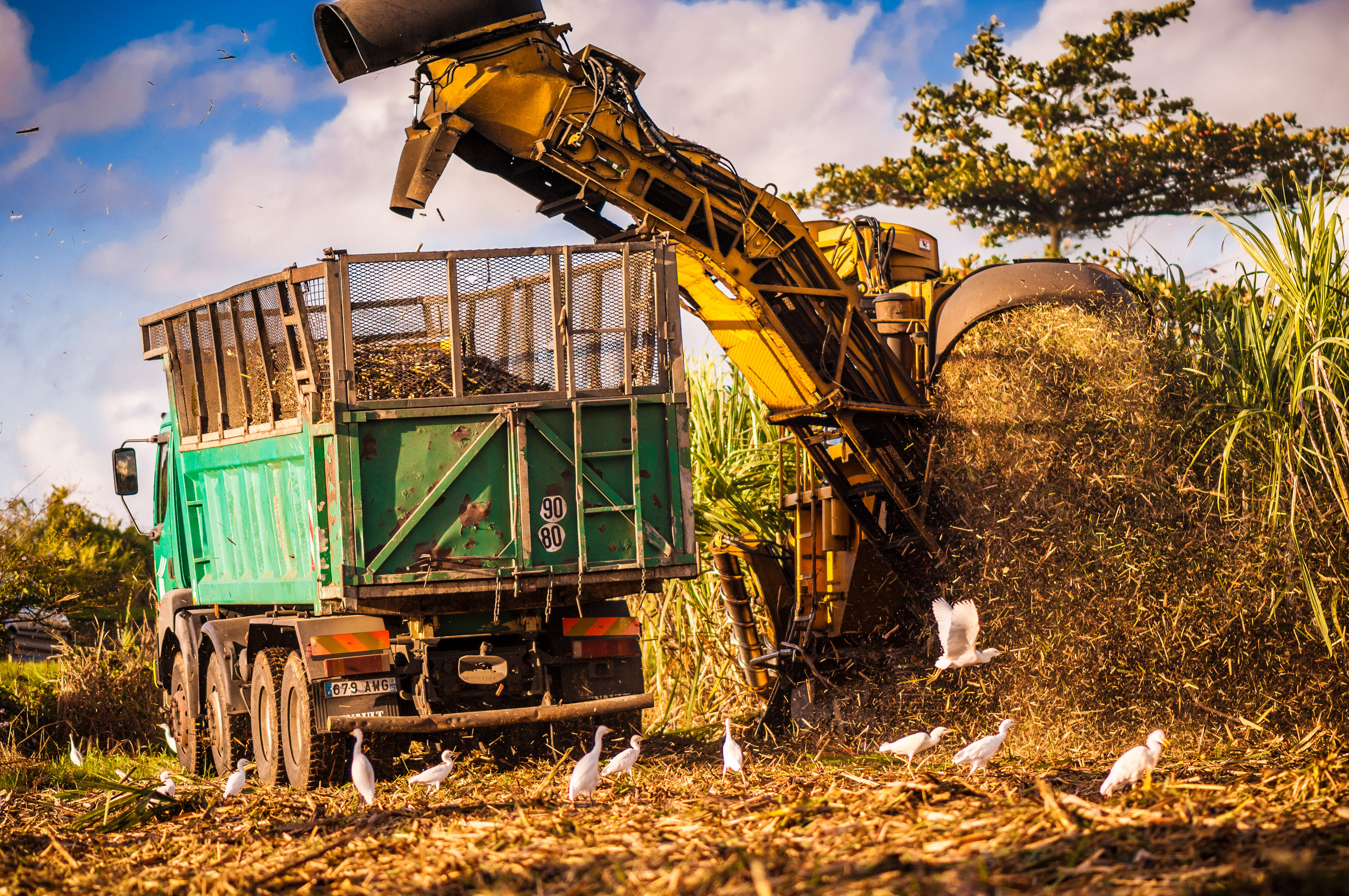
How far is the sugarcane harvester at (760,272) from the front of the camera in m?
7.73

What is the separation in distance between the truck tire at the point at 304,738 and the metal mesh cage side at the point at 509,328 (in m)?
2.01

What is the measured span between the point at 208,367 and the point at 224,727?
243cm

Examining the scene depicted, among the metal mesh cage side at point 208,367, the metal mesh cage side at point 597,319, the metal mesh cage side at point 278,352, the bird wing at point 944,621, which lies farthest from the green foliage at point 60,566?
the bird wing at point 944,621

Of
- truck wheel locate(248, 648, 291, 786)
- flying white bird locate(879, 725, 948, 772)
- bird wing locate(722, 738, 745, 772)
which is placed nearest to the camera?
flying white bird locate(879, 725, 948, 772)

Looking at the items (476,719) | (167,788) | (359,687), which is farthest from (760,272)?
(167,788)

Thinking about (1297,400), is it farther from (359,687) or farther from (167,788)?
(167,788)

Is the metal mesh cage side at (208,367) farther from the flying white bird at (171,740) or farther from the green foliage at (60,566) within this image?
the green foliage at (60,566)

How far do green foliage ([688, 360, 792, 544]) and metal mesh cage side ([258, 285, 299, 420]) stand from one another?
381 cm

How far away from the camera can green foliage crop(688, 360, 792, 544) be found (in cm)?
1095

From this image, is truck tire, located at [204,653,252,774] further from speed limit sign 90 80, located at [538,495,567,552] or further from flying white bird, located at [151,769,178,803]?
speed limit sign 90 80, located at [538,495,567,552]

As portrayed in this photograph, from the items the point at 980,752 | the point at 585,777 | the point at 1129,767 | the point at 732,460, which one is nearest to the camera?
the point at 1129,767

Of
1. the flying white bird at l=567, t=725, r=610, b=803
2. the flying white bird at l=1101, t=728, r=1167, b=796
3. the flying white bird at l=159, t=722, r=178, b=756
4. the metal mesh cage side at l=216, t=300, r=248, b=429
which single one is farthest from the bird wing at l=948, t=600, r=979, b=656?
the flying white bird at l=159, t=722, r=178, b=756

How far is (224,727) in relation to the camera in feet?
28.6

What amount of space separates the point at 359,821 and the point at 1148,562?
14.0ft
